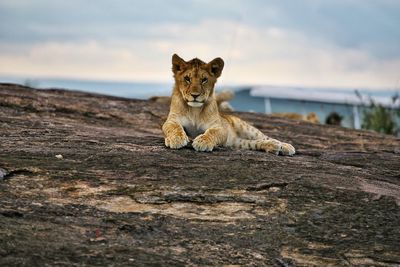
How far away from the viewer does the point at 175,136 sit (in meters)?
8.20

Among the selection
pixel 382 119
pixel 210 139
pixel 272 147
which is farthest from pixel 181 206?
pixel 382 119

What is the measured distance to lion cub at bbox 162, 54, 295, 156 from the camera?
830 centimetres

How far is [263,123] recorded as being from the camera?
13.8 meters

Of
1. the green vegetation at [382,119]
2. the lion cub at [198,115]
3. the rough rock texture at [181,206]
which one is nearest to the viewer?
the rough rock texture at [181,206]

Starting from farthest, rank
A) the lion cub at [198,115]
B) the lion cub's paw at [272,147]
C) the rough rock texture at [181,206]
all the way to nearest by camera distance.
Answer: the lion cub's paw at [272,147] → the lion cub at [198,115] → the rough rock texture at [181,206]

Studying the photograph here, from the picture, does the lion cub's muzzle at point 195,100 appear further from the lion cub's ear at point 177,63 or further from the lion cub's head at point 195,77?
the lion cub's ear at point 177,63

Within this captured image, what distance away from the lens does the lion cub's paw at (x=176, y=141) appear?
26.5 ft

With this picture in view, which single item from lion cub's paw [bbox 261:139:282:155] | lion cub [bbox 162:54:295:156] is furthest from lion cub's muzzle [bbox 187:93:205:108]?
lion cub's paw [bbox 261:139:282:155]

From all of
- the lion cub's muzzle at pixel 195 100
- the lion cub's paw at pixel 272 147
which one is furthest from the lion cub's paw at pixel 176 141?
the lion cub's paw at pixel 272 147

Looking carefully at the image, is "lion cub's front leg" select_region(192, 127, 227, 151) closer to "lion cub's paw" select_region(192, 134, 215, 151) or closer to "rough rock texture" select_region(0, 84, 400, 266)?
"lion cub's paw" select_region(192, 134, 215, 151)

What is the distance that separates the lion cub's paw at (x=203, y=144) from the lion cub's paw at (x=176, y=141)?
0.10m

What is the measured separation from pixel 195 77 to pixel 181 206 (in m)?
2.28

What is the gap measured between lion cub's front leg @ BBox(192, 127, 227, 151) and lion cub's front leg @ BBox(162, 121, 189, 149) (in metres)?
0.12

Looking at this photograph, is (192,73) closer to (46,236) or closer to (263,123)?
(46,236)
